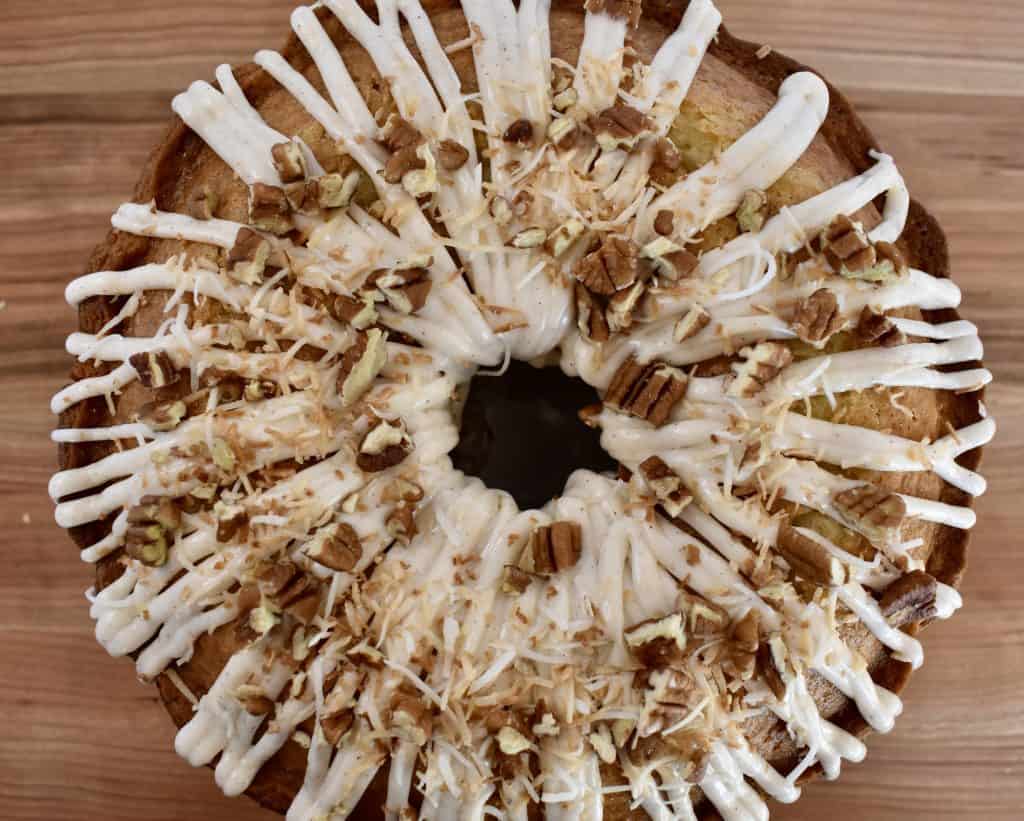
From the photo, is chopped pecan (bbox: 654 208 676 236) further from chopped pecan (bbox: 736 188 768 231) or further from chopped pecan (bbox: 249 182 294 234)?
chopped pecan (bbox: 249 182 294 234)

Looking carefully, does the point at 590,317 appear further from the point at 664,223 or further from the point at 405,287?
the point at 405,287

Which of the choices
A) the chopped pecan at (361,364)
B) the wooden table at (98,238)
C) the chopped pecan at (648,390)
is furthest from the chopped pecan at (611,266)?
the wooden table at (98,238)

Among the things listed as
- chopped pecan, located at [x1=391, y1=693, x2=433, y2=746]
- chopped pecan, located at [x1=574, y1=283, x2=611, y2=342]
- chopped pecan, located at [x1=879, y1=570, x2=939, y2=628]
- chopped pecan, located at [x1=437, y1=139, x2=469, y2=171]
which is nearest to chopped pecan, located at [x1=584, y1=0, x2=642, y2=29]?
chopped pecan, located at [x1=437, y1=139, x2=469, y2=171]

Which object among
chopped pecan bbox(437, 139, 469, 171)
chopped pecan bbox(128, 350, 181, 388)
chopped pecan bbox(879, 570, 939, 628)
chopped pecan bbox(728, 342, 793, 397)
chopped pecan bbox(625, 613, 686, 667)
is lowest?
chopped pecan bbox(625, 613, 686, 667)

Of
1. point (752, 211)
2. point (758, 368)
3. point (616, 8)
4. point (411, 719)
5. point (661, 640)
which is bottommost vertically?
point (411, 719)

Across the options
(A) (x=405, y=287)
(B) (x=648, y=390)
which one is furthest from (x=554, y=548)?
(A) (x=405, y=287)

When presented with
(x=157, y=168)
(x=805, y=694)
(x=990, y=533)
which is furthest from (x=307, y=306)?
(x=990, y=533)
